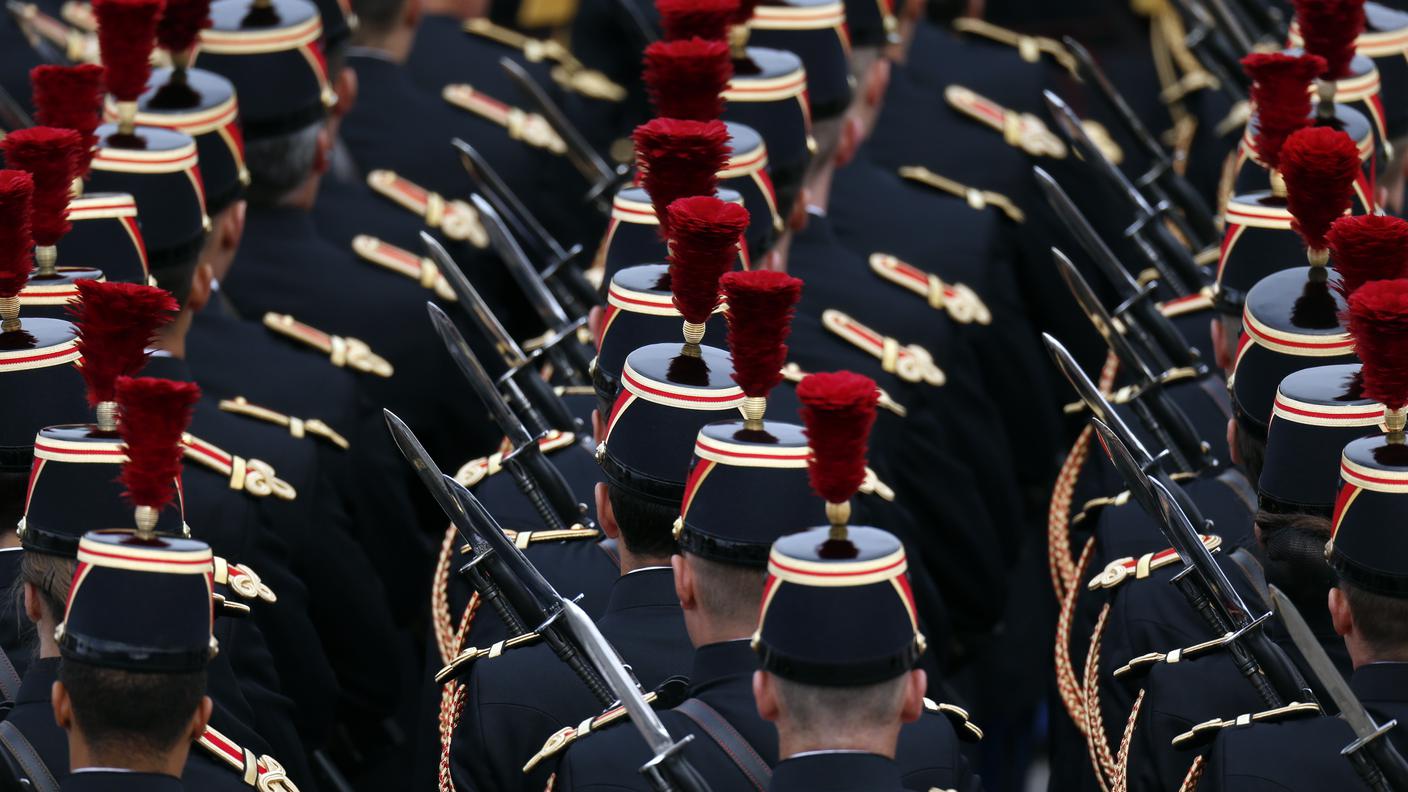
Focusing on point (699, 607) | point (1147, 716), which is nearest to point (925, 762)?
point (699, 607)

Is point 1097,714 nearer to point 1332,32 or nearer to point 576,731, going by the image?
point 576,731

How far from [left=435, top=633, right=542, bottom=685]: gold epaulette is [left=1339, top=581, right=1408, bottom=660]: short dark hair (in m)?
1.54

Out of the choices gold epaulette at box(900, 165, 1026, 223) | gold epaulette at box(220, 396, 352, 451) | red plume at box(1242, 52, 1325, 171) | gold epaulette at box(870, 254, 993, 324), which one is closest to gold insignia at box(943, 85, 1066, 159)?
gold epaulette at box(900, 165, 1026, 223)

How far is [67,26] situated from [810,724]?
6.60 m

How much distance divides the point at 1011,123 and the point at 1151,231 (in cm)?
161

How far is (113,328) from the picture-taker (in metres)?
4.93

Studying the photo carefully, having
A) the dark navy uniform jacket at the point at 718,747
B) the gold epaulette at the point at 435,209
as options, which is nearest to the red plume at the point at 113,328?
the dark navy uniform jacket at the point at 718,747

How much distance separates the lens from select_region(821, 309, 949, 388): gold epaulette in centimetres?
720

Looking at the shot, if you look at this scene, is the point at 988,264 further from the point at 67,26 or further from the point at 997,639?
the point at 67,26

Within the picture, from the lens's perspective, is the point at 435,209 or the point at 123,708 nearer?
the point at 123,708

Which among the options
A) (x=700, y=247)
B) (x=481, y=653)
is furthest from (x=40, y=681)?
(x=700, y=247)

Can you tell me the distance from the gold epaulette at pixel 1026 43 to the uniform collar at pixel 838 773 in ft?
19.1

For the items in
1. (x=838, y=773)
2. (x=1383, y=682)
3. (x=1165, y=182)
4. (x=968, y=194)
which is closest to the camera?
(x=838, y=773)

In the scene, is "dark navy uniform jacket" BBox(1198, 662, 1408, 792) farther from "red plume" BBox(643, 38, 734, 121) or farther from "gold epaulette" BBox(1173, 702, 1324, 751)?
"red plume" BBox(643, 38, 734, 121)
